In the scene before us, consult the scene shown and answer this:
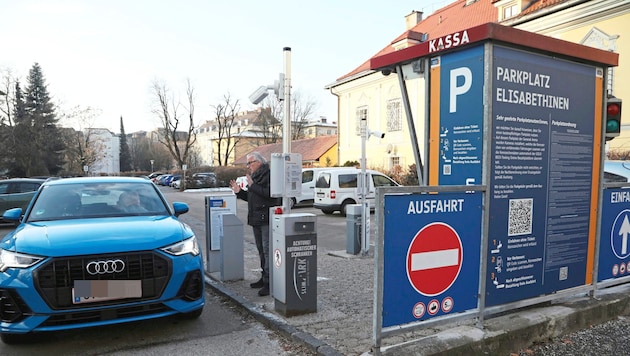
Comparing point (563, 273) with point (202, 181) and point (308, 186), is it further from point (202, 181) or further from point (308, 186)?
point (202, 181)

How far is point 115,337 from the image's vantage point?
428cm

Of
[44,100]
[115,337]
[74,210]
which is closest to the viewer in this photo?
[115,337]

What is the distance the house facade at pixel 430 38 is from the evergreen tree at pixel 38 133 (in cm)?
2889

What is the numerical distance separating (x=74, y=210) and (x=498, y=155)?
4.64 m

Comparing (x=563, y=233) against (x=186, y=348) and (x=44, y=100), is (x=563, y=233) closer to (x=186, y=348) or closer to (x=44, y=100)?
(x=186, y=348)

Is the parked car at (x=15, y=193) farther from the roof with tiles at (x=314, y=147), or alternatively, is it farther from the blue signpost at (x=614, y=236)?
the roof with tiles at (x=314, y=147)

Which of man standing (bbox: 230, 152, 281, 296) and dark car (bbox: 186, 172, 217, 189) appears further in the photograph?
dark car (bbox: 186, 172, 217, 189)

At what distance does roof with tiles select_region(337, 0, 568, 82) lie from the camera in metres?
26.7

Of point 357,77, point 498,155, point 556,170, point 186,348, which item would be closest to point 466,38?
point 498,155

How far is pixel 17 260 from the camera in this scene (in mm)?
3861

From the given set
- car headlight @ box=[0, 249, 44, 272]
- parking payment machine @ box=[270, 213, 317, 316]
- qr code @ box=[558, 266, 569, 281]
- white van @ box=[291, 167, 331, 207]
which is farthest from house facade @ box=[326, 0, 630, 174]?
car headlight @ box=[0, 249, 44, 272]

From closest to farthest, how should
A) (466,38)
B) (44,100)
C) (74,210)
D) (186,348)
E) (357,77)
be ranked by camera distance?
1. (466,38)
2. (186,348)
3. (74,210)
4. (357,77)
5. (44,100)

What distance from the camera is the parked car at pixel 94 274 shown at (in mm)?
3762

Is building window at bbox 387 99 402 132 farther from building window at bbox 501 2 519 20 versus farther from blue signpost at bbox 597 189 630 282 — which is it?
blue signpost at bbox 597 189 630 282
